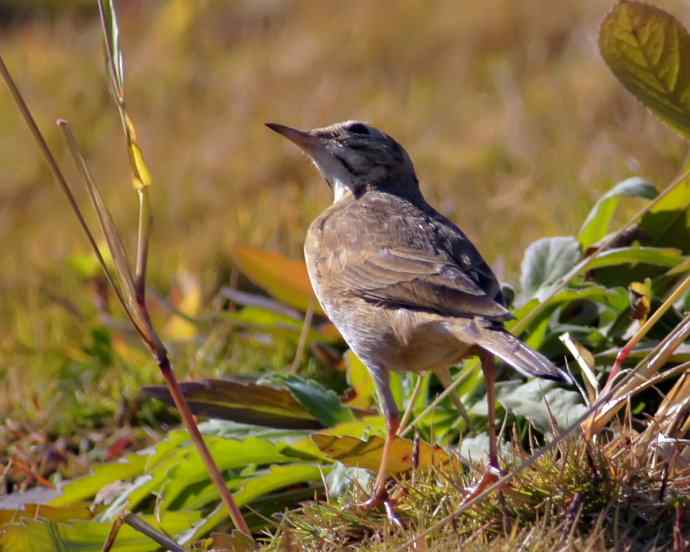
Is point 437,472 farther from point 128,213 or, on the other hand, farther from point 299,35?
point 299,35

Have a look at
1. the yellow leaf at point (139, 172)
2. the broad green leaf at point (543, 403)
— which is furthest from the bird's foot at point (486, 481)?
the yellow leaf at point (139, 172)

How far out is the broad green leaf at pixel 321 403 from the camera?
13.8 ft

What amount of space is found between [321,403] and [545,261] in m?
0.99

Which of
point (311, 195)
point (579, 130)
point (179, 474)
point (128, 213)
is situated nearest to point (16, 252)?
point (128, 213)

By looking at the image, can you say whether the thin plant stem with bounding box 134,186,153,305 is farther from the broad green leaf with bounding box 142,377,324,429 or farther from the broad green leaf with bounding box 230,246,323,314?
the broad green leaf with bounding box 230,246,323,314

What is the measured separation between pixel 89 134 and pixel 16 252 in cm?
196

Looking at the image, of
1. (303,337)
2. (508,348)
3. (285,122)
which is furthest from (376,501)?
(285,122)

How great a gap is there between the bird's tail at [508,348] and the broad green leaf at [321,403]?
0.96 metres

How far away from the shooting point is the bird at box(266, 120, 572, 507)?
3.32m

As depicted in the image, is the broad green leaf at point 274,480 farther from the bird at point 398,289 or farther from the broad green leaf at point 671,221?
the broad green leaf at point 671,221

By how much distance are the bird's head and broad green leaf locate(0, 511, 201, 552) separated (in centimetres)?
145

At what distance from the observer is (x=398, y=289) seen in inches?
145

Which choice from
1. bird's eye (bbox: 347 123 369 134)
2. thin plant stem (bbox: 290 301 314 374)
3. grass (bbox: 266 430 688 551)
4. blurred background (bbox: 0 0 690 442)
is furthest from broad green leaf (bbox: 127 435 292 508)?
blurred background (bbox: 0 0 690 442)

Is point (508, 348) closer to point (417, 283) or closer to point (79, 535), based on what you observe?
point (417, 283)
